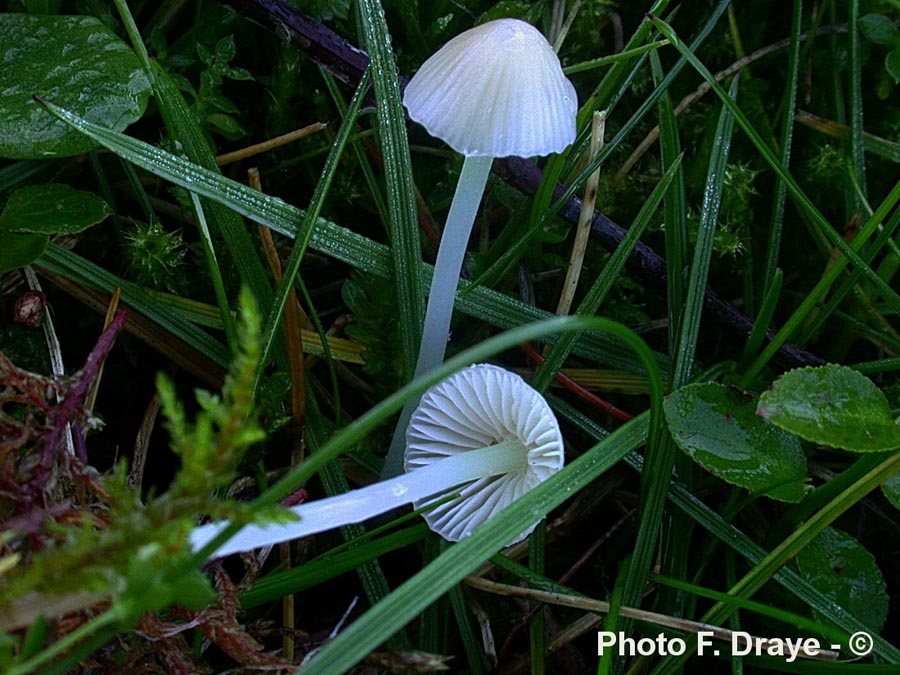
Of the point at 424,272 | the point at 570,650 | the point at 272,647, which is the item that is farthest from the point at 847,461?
the point at 272,647

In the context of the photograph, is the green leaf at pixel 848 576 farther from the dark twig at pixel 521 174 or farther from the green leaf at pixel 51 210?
the green leaf at pixel 51 210

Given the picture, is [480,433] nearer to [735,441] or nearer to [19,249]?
[735,441]

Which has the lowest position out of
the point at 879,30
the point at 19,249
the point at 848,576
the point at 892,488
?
the point at 848,576

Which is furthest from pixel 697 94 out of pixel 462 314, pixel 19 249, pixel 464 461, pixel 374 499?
pixel 19 249

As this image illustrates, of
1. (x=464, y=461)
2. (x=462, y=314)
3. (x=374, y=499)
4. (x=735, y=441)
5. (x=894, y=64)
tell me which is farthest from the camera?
(x=894, y=64)

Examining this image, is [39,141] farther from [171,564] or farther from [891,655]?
[891,655]

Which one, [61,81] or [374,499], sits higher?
[61,81]
